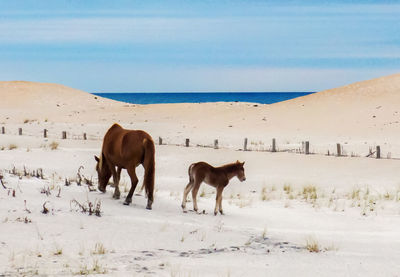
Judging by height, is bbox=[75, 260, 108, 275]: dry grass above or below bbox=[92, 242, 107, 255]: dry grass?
below

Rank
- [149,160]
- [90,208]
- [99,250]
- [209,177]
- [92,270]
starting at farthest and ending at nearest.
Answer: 1. [209,177]
2. [149,160]
3. [90,208]
4. [99,250]
5. [92,270]

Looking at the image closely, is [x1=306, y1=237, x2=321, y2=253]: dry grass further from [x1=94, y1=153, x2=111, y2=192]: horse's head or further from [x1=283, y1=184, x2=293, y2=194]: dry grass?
[x1=283, y1=184, x2=293, y2=194]: dry grass

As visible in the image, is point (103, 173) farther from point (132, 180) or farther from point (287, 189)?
point (287, 189)

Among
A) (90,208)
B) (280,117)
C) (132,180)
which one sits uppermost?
(280,117)

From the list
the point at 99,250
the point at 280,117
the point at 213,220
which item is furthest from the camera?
the point at 280,117

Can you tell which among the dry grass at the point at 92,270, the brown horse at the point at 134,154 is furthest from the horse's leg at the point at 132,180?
the dry grass at the point at 92,270

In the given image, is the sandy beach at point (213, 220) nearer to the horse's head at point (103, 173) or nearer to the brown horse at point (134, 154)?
the horse's head at point (103, 173)

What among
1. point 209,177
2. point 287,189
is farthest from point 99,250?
point 287,189

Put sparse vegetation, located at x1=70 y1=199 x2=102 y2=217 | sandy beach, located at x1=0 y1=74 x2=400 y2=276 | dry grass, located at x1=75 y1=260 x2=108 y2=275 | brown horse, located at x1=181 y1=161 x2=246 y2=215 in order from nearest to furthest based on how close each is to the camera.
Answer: dry grass, located at x1=75 y1=260 x2=108 y2=275 < sandy beach, located at x1=0 y1=74 x2=400 y2=276 < sparse vegetation, located at x1=70 y1=199 x2=102 y2=217 < brown horse, located at x1=181 y1=161 x2=246 y2=215

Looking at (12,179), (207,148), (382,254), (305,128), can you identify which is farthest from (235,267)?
(305,128)

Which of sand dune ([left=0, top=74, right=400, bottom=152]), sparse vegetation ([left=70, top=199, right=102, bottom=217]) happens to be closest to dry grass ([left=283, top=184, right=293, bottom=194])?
sparse vegetation ([left=70, top=199, right=102, bottom=217])

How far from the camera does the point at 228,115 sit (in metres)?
55.0

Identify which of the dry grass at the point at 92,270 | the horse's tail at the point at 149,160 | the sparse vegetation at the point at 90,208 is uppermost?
the horse's tail at the point at 149,160

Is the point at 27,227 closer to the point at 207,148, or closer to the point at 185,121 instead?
the point at 207,148
